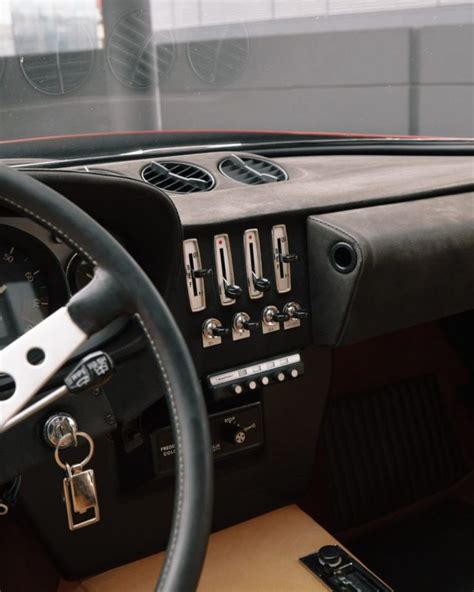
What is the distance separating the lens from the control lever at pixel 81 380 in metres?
0.94

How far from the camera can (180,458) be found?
0.90m

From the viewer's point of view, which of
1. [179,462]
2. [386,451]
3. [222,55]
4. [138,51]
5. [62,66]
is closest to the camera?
[179,462]

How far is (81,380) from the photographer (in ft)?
3.10

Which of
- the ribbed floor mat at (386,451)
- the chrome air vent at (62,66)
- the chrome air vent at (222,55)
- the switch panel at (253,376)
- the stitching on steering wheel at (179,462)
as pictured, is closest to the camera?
the stitching on steering wheel at (179,462)

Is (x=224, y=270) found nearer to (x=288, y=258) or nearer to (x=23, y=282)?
(x=288, y=258)

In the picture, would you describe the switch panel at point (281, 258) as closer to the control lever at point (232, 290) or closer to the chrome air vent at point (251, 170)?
the control lever at point (232, 290)

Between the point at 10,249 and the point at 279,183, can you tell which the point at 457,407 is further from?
the point at 10,249

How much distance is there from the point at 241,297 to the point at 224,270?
6cm

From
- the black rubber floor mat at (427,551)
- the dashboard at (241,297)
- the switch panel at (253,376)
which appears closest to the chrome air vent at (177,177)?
the dashboard at (241,297)

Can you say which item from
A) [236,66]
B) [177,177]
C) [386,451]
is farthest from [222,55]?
[386,451]

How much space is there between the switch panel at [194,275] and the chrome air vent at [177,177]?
0.26 m

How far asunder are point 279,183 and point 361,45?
562 mm

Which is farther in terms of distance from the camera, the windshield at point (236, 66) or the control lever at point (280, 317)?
the windshield at point (236, 66)

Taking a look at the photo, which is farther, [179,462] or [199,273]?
[199,273]
